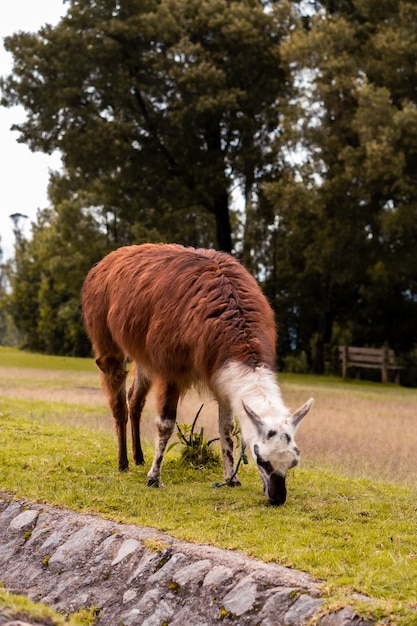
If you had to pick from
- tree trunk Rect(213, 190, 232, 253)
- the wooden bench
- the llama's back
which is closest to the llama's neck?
the llama's back

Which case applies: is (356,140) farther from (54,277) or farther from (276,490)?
(276,490)

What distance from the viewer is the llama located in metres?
6.53

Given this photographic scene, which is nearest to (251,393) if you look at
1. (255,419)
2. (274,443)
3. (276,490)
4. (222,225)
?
(255,419)

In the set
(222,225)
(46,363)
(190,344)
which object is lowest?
(46,363)

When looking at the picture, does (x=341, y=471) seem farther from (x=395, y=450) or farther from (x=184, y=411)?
(x=184, y=411)

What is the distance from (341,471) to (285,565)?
15.0 ft

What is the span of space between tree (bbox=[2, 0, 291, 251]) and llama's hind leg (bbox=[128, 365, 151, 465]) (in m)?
19.0

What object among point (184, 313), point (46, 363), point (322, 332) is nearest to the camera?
point (184, 313)

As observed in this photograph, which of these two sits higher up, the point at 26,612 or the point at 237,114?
the point at 237,114

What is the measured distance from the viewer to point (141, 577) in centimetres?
575

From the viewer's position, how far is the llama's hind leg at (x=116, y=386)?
360 inches

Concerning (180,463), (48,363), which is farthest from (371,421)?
(48,363)

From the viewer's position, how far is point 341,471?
9766mm

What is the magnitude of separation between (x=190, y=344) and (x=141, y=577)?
236 cm
